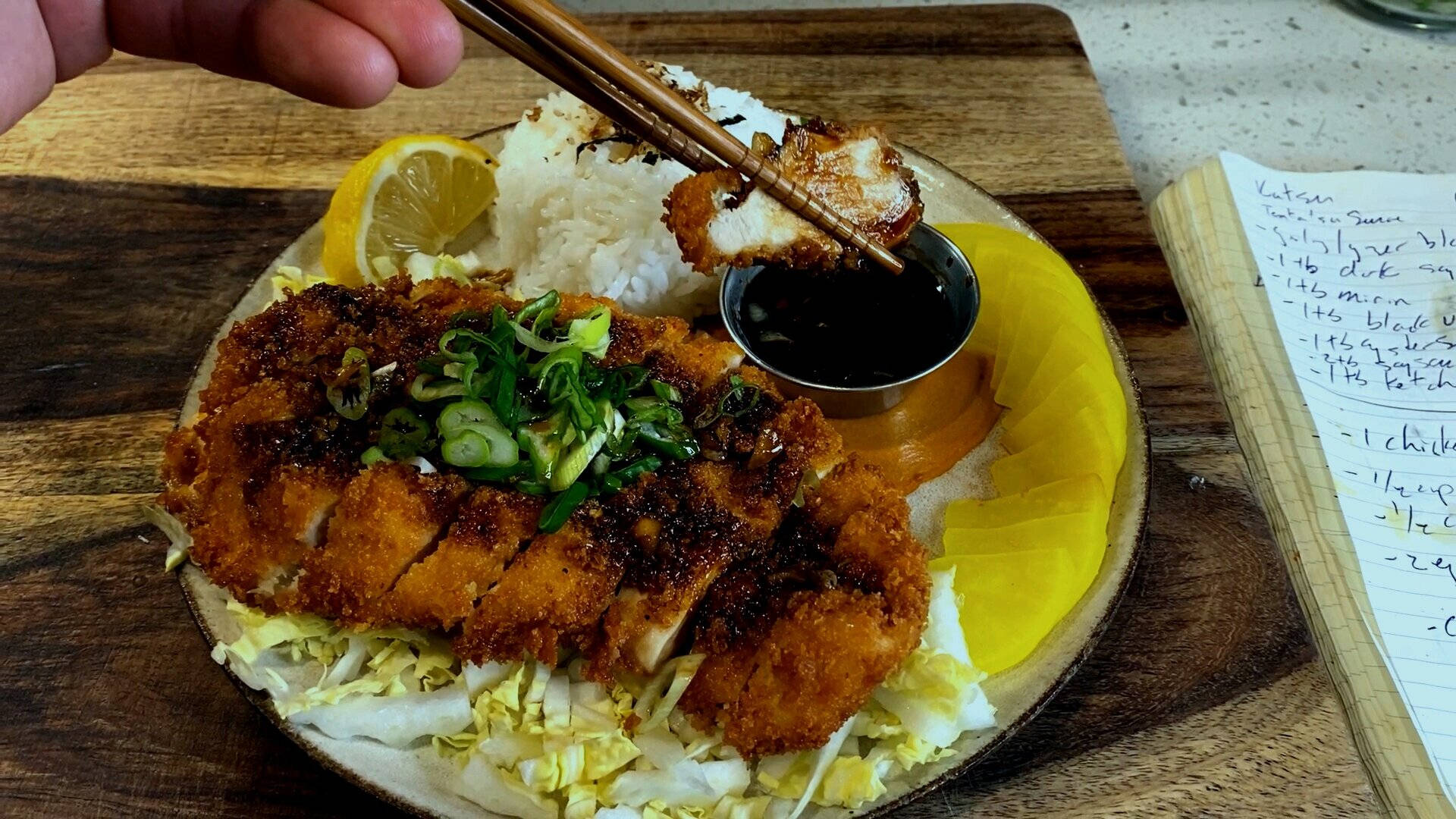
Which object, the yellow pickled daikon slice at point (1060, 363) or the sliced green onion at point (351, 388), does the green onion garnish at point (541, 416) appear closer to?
the sliced green onion at point (351, 388)

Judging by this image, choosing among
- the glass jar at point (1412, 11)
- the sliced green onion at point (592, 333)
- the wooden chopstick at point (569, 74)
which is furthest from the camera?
the glass jar at point (1412, 11)

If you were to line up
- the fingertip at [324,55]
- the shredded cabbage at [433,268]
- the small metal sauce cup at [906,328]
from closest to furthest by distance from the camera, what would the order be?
the fingertip at [324,55] → the small metal sauce cup at [906,328] → the shredded cabbage at [433,268]

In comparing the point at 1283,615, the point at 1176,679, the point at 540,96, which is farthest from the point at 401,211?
the point at 1283,615

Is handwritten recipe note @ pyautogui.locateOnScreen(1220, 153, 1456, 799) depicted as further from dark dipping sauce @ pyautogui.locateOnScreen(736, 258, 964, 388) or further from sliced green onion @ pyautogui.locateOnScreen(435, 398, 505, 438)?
sliced green onion @ pyautogui.locateOnScreen(435, 398, 505, 438)

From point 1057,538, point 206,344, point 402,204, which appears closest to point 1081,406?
point 1057,538

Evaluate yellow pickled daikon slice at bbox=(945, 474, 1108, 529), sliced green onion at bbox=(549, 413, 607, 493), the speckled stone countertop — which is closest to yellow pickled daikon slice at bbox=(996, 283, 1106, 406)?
yellow pickled daikon slice at bbox=(945, 474, 1108, 529)

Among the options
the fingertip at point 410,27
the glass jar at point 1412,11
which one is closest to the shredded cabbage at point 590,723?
the fingertip at point 410,27
